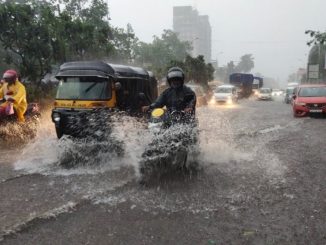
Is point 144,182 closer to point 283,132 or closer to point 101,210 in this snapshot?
point 101,210

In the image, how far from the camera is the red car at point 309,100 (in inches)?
824

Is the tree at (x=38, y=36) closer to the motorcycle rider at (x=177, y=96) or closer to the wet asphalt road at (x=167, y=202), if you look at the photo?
the wet asphalt road at (x=167, y=202)

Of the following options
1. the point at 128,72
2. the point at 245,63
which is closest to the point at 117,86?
the point at 128,72

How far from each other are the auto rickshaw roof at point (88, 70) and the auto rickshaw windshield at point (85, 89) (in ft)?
0.32

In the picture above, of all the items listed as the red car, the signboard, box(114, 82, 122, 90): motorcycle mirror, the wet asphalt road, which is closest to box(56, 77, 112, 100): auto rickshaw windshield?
box(114, 82, 122, 90): motorcycle mirror

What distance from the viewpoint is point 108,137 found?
994 cm

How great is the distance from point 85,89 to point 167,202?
4.57 meters

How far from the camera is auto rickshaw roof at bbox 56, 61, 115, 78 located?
10.3 meters

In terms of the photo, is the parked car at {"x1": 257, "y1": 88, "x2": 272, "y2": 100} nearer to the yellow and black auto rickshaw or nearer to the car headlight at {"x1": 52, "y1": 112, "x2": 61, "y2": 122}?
the yellow and black auto rickshaw

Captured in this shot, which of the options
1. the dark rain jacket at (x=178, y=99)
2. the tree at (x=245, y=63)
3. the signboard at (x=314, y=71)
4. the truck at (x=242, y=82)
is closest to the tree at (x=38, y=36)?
the dark rain jacket at (x=178, y=99)

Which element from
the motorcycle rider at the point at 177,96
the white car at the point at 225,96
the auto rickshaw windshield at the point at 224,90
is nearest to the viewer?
the motorcycle rider at the point at 177,96

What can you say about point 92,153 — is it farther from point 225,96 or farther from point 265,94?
point 265,94

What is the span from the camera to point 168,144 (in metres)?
7.54

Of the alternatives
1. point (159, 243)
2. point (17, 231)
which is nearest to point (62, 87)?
point (17, 231)
